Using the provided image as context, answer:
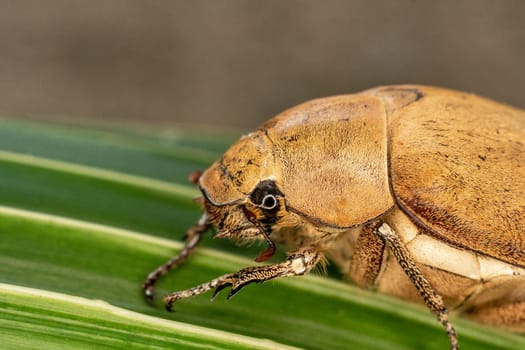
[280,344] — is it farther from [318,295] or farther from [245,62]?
[245,62]

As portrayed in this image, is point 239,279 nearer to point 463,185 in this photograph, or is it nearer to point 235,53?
point 463,185

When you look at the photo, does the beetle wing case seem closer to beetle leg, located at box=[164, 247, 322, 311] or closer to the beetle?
the beetle

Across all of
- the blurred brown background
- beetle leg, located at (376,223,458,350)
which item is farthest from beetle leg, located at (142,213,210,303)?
the blurred brown background

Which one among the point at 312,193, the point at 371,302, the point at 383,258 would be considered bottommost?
the point at 371,302

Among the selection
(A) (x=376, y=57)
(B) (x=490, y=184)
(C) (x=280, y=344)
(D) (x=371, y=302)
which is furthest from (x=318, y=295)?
(A) (x=376, y=57)

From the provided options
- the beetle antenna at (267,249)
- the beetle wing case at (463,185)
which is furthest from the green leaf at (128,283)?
the beetle wing case at (463,185)
